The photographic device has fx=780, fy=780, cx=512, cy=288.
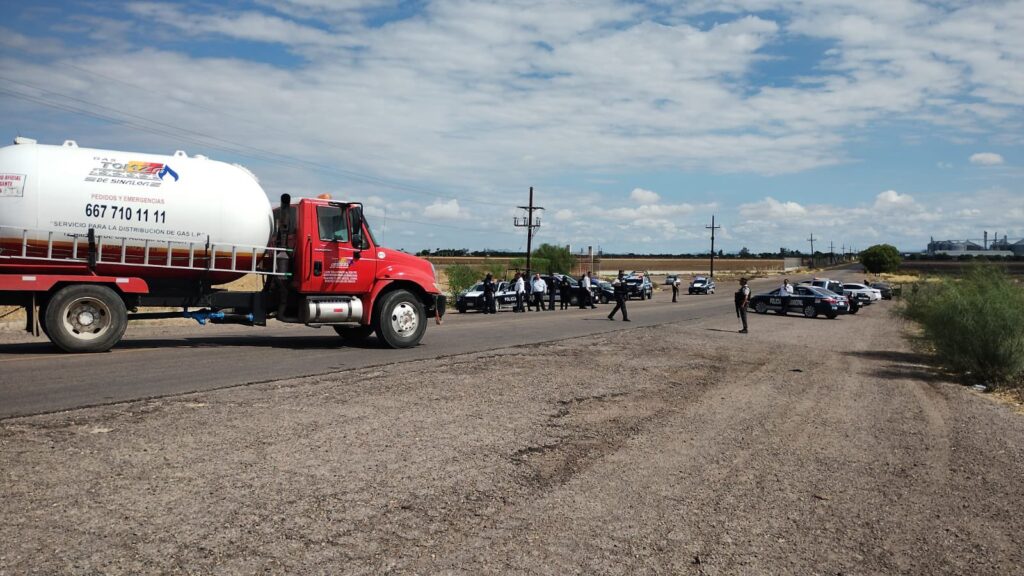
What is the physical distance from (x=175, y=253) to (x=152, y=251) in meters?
0.37

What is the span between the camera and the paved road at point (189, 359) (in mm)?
9398

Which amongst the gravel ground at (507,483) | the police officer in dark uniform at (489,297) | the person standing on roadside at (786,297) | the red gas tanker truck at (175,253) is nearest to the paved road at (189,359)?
the red gas tanker truck at (175,253)

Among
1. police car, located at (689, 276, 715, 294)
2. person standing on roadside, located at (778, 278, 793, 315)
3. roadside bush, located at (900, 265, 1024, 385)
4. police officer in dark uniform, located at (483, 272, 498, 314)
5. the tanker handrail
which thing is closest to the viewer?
the tanker handrail

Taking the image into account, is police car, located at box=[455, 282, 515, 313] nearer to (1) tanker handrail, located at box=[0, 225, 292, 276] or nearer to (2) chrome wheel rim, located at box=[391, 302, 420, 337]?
(2) chrome wheel rim, located at box=[391, 302, 420, 337]

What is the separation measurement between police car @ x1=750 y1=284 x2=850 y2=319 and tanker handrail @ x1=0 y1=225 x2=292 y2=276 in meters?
24.9

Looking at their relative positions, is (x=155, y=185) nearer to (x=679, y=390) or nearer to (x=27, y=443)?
(x=27, y=443)

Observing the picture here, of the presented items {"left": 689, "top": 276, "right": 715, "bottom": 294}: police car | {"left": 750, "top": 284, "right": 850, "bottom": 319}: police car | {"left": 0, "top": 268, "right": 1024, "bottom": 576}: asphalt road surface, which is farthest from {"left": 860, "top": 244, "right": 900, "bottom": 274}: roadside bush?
{"left": 0, "top": 268, "right": 1024, "bottom": 576}: asphalt road surface

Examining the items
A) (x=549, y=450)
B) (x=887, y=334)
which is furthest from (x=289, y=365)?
(x=887, y=334)

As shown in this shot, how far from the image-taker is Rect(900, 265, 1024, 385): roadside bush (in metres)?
14.5

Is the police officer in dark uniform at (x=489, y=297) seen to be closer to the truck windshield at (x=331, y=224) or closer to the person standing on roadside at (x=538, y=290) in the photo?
the person standing on roadside at (x=538, y=290)

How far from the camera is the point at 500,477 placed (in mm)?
6496

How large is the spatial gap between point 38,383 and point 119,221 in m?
4.01

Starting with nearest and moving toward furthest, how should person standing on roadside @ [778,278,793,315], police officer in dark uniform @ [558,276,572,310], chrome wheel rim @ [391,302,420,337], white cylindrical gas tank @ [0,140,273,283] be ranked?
white cylindrical gas tank @ [0,140,273,283], chrome wheel rim @ [391,302,420,337], person standing on roadside @ [778,278,793,315], police officer in dark uniform @ [558,276,572,310]

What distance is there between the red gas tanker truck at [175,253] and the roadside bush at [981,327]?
10.5 metres
